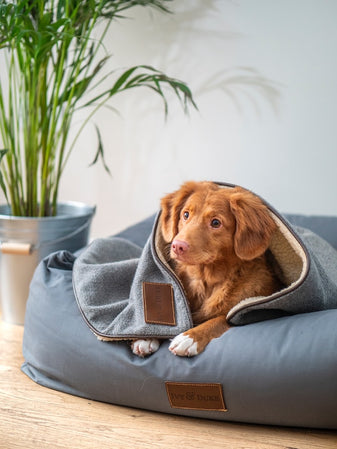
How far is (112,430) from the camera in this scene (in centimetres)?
157

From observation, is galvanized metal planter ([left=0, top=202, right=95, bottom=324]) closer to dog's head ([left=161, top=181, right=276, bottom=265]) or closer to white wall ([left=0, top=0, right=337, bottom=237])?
white wall ([left=0, top=0, right=337, bottom=237])

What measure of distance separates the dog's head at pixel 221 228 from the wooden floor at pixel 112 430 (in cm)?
46

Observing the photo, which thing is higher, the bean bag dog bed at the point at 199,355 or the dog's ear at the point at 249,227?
the dog's ear at the point at 249,227

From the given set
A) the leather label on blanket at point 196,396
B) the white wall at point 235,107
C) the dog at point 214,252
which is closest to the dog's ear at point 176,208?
the dog at point 214,252

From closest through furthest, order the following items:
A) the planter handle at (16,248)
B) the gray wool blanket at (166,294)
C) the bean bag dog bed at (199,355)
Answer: the bean bag dog bed at (199,355), the gray wool blanket at (166,294), the planter handle at (16,248)

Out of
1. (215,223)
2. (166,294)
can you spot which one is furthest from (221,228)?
(166,294)

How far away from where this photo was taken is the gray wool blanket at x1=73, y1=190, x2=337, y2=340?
5.16 ft

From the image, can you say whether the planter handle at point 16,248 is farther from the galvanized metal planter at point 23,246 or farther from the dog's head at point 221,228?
the dog's head at point 221,228

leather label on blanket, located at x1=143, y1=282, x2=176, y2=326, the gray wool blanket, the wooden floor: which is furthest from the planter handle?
leather label on blanket, located at x1=143, y1=282, x2=176, y2=326

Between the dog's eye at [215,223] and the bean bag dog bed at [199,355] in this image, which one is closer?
the bean bag dog bed at [199,355]

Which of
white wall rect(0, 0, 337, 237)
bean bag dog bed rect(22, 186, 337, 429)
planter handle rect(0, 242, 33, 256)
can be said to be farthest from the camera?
white wall rect(0, 0, 337, 237)

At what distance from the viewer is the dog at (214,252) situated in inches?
61.4

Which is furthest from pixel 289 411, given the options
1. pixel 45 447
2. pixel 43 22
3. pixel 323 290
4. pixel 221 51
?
pixel 221 51

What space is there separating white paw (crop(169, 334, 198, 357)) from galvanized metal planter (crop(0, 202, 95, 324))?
40.1 inches
